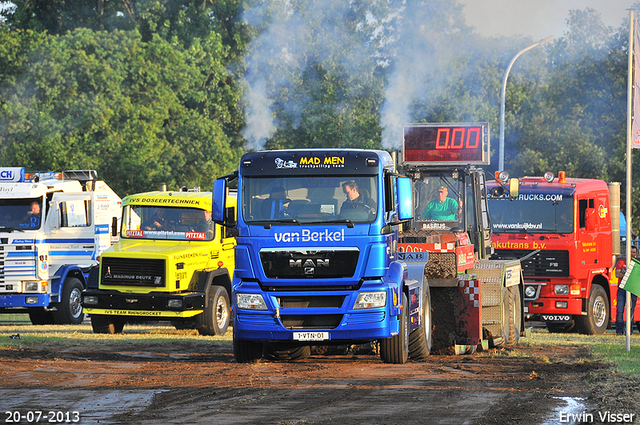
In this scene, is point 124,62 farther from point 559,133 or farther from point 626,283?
point 626,283

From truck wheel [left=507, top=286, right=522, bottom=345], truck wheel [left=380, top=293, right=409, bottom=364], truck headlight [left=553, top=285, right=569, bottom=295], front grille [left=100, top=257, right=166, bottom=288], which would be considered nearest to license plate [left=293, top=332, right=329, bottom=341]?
truck wheel [left=380, top=293, right=409, bottom=364]

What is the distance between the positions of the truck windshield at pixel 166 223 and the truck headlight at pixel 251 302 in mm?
6590

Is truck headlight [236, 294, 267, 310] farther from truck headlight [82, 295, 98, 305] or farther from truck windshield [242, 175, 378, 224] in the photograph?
truck headlight [82, 295, 98, 305]

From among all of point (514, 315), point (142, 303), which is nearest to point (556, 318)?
point (514, 315)

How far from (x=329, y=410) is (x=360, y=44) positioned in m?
24.2

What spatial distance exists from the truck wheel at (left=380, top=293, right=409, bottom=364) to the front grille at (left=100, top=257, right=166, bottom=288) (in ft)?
20.7

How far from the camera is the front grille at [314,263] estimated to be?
1262 cm

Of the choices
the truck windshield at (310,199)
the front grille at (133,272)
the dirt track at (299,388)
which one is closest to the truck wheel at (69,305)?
the front grille at (133,272)

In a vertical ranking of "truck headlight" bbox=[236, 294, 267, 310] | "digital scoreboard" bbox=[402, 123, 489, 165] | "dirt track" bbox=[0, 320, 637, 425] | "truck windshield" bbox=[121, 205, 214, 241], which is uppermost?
"digital scoreboard" bbox=[402, 123, 489, 165]

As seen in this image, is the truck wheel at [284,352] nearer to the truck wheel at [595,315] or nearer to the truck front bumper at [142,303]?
the truck front bumper at [142,303]

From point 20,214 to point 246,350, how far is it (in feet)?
31.5

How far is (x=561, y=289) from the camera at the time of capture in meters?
21.1

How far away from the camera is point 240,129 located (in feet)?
136

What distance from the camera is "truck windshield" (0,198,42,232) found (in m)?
→ 21.4
